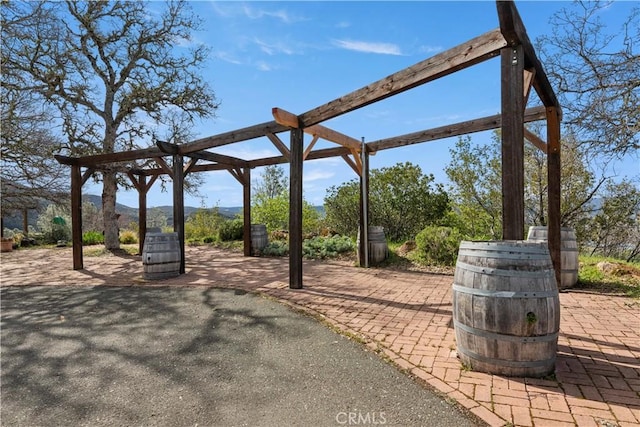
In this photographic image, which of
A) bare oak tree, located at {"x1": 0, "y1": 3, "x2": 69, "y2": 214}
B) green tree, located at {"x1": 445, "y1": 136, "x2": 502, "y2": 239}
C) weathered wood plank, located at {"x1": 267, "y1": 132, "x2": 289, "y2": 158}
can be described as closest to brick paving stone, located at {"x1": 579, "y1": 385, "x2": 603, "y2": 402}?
weathered wood plank, located at {"x1": 267, "y1": 132, "x2": 289, "y2": 158}

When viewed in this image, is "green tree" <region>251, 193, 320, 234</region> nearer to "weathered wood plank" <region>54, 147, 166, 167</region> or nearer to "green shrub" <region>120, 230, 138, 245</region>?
"green shrub" <region>120, 230, 138, 245</region>

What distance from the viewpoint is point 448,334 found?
2975 millimetres

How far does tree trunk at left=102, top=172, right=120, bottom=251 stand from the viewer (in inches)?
412

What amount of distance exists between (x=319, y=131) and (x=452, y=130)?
7.16 ft

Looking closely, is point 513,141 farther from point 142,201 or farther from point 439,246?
point 142,201

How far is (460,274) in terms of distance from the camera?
2.36 m

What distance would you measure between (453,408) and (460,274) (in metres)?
0.85

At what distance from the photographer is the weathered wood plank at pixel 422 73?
2807 mm

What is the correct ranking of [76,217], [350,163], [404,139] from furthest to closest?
[76,217], [350,163], [404,139]

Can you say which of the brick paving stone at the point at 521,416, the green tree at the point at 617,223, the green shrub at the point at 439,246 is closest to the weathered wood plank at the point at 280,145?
the green shrub at the point at 439,246

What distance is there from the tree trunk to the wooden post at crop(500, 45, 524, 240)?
11123 millimetres

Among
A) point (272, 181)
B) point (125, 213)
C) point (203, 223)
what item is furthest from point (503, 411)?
point (125, 213)

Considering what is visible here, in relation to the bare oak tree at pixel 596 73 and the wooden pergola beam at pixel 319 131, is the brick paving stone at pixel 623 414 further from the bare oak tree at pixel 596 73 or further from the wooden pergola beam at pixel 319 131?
the bare oak tree at pixel 596 73

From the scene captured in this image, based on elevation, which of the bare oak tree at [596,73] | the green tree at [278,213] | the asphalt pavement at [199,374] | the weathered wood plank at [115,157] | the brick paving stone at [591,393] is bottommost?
the asphalt pavement at [199,374]
